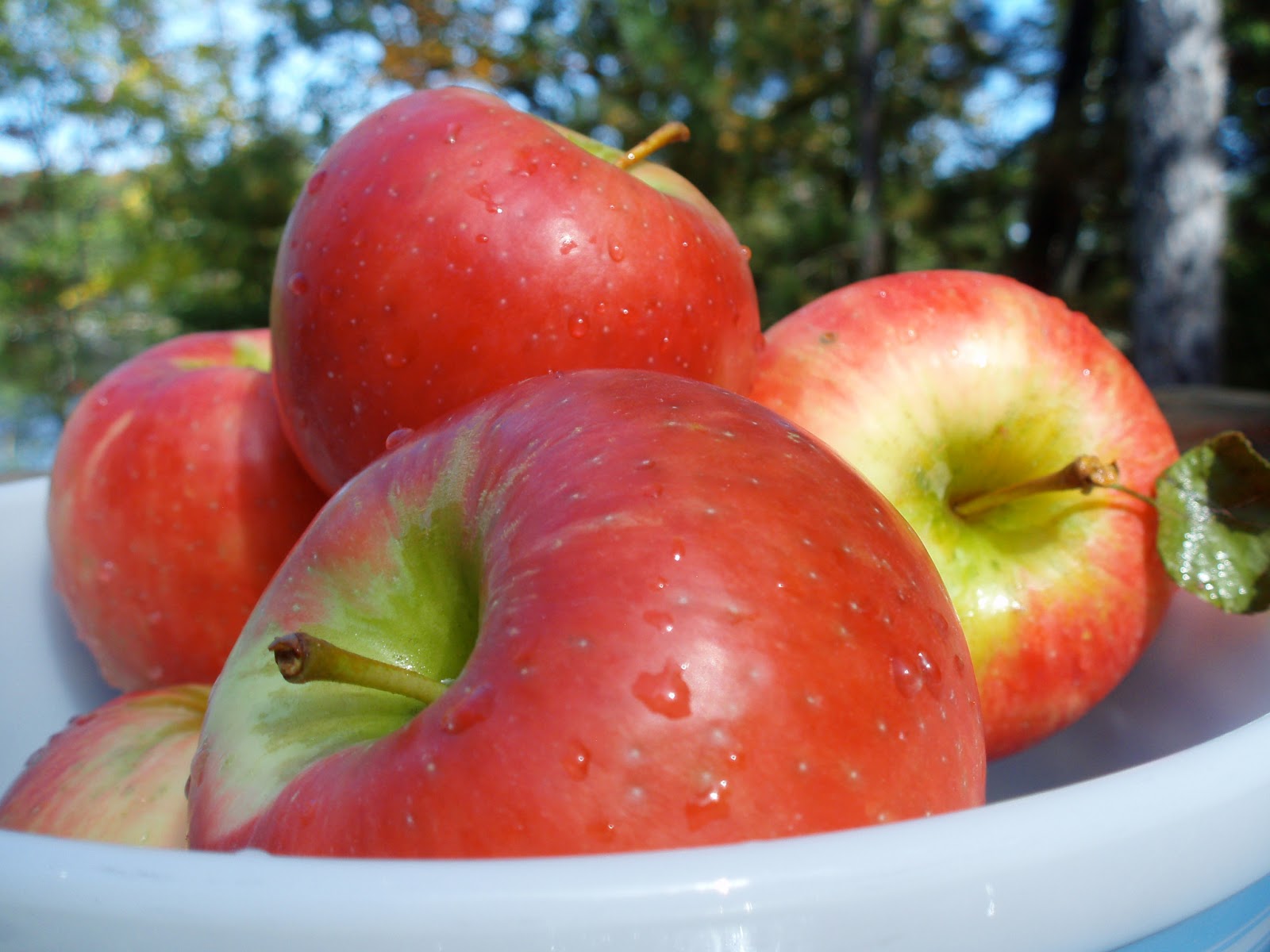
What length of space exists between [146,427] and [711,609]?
21.9 inches

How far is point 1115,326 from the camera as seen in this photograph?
677cm

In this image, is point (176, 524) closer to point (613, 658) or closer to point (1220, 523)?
point (613, 658)

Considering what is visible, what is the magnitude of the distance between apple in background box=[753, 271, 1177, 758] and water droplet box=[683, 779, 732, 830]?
0.31 metres

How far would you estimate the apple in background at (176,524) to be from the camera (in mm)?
692

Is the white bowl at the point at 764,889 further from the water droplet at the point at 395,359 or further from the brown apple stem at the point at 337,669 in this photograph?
the water droplet at the point at 395,359

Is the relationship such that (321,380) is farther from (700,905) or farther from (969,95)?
(969,95)

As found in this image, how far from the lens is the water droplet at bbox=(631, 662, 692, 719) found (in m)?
0.31

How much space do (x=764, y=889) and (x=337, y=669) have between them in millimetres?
190

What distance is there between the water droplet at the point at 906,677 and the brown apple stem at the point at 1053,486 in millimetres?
278

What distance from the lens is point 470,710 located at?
330 mm

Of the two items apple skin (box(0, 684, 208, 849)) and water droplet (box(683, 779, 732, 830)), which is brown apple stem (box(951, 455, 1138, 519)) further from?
apple skin (box(0, 684, 208, 849))

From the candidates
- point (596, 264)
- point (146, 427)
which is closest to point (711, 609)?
point (596, 264)

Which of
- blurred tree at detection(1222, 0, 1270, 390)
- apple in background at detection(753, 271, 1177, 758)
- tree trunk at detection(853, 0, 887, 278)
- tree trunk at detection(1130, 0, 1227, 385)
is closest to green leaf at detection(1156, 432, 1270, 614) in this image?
apple in background at detection(753, 271, 1177, 758)

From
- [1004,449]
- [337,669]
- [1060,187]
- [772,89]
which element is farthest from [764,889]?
[1060,187]
